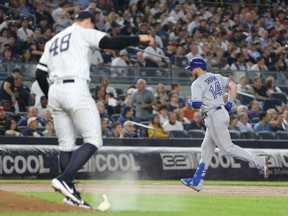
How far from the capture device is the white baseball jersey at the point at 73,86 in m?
11.0

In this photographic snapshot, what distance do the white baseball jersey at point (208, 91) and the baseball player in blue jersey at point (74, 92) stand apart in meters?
4.37

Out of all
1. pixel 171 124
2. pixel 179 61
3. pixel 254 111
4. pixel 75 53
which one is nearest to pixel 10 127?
pixel 171 124

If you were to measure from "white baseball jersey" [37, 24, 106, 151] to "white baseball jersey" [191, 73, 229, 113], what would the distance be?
14.5ft

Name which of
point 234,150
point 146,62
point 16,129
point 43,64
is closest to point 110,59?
point 146,62

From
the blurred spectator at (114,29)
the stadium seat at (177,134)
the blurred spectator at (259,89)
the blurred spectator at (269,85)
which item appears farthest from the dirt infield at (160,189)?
the blurred spectator at (114,29)

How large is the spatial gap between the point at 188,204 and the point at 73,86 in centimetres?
298

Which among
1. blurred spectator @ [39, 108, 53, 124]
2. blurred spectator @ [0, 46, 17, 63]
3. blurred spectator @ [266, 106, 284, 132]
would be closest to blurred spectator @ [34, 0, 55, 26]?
blurred spectator @ [0, 46, 17, 63]

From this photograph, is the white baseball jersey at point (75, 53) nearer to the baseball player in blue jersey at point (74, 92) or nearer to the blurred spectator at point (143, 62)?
the baseball player in blue jersey at point (74, 92)

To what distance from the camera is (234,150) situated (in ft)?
51.9

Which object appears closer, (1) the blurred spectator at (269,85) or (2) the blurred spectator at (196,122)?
(2) the blurred spectator at (196,122)

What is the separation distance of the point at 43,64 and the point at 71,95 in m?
0.63

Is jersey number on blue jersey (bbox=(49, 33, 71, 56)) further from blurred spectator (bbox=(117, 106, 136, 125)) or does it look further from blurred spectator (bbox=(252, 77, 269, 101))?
blurred spectator (bbox=(252, 77, 269, 101))

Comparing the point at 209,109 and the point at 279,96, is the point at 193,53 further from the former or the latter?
the point at 209,109

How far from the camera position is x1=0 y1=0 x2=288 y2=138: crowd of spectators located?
21.9 m
